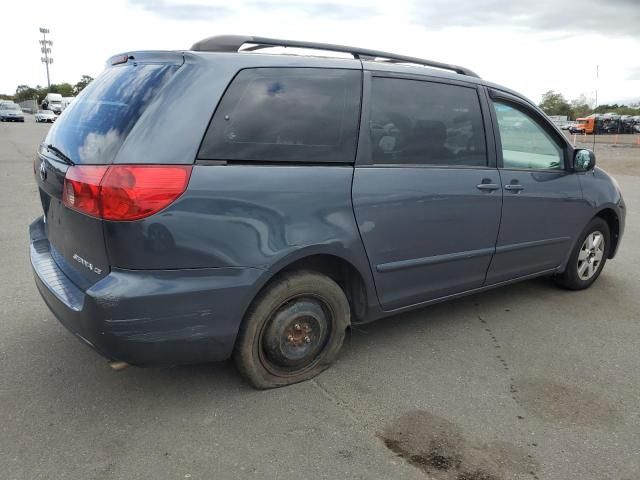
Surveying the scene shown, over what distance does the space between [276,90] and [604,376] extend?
251 cm

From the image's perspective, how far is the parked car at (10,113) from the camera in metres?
41.7

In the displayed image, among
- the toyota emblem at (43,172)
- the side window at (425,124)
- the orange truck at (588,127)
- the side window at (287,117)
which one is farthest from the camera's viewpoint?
the orange truck at (588,127)

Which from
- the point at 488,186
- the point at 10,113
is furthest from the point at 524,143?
the point at 10,113

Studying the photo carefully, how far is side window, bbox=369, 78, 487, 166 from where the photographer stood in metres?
3.19

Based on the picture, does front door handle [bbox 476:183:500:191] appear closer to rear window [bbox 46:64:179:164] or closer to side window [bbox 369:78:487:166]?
side window [bbox 369:78:487:166]

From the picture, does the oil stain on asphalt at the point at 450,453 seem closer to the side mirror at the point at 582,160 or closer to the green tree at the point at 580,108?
the side mirror at the point at 582,160

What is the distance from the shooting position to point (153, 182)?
7.96 feet

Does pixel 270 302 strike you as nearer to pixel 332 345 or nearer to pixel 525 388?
pixel 332 345

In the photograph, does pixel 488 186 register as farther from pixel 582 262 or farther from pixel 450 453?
pixel 450 453

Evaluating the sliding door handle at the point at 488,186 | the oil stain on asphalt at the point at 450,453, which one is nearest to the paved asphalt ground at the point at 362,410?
the oil stain on asphalt at the point at 450,453

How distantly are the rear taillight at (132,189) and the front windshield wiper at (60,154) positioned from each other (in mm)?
289

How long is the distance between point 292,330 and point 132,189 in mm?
1138

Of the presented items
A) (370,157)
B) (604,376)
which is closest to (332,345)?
(370,157)

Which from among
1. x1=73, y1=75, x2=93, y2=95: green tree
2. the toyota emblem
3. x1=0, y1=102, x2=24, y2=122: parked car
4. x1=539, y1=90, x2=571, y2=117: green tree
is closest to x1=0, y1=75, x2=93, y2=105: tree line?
x1=73, y1=75, x2=93, y2=95: green tree
